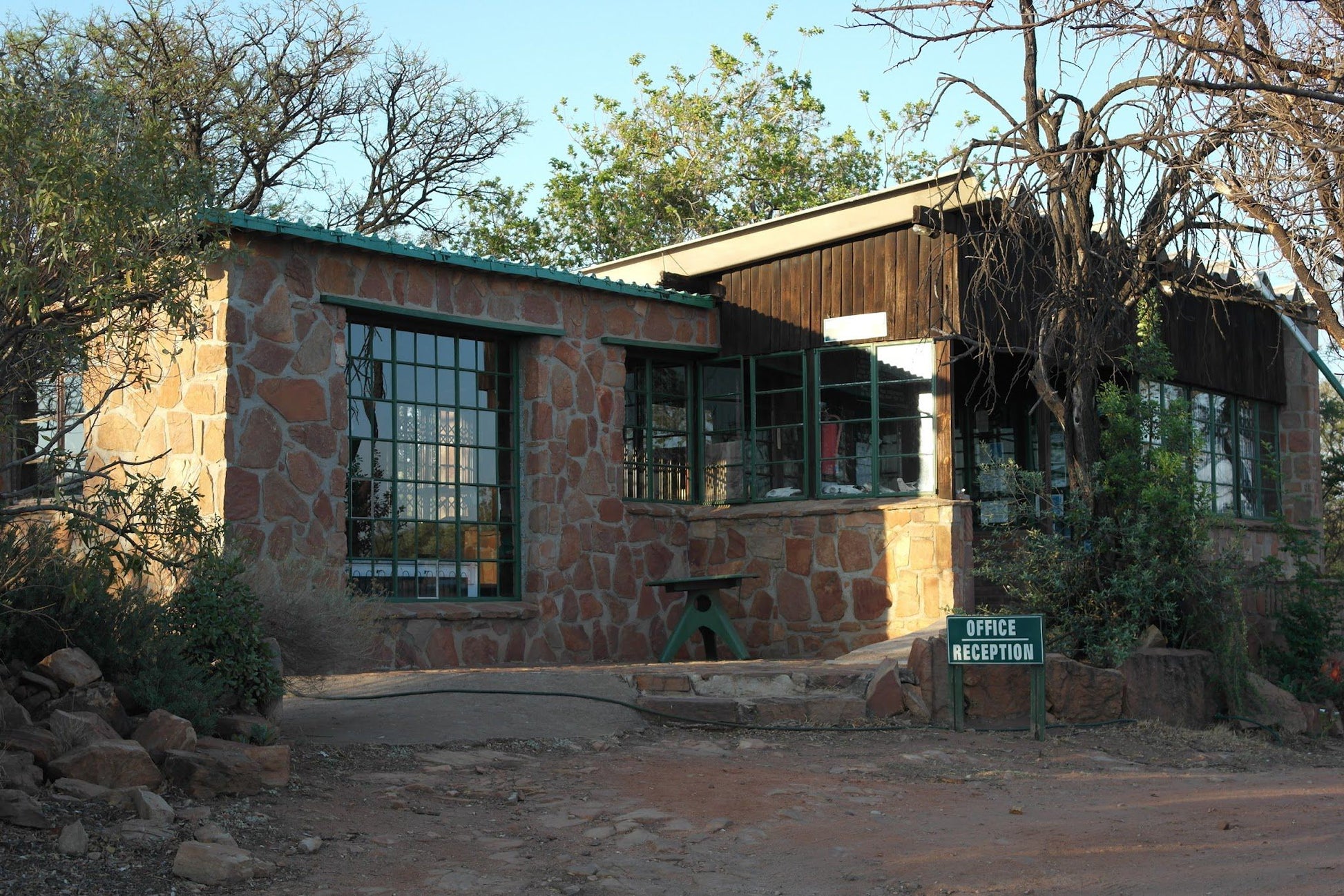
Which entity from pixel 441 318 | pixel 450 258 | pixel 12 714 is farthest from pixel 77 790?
pixel 450 258

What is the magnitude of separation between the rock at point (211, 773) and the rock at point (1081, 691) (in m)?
5.96

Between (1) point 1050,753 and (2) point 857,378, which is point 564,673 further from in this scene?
(2) point 857,378

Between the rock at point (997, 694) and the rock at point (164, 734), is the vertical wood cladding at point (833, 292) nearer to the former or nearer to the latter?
the rock at point (997, 694)

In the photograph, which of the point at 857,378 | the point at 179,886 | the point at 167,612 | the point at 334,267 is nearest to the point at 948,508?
the point at 857,378

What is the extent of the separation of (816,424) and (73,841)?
9819 mm

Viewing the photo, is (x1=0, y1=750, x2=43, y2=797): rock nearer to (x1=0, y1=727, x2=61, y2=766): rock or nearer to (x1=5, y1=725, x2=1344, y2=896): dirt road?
(x1=0, y1=727, x2=61, y2=766): rock

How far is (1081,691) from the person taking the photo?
1026cm

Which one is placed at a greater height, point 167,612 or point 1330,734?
point 167,612

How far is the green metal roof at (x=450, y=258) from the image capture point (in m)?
11.1

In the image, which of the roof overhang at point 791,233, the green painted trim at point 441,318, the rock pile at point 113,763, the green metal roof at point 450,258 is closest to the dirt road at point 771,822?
the rock pile at point 113,763

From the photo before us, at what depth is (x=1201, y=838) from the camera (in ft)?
21.5

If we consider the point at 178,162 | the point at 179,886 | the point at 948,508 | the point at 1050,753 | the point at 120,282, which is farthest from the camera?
the point at 948,508

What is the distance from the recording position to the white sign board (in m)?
13.9

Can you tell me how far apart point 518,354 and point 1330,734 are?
7828mm
